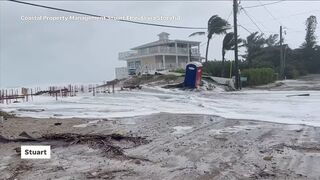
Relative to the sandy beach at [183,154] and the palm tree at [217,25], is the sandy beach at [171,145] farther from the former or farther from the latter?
the palm tree at [217,25]

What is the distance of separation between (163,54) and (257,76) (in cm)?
1975

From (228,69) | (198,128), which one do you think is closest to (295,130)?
(198,128)

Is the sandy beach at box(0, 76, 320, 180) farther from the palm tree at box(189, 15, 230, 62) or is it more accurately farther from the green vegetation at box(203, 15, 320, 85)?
the green vegetation at box(203, 15, 320, 85)

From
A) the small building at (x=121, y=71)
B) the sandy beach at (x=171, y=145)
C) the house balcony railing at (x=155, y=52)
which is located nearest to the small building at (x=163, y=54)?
the house balcony railing at (x=155, y=52)

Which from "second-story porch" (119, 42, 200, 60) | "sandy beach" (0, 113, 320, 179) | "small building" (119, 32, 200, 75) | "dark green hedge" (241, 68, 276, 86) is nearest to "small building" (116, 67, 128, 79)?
"small building" (119, 32, 200, 75)

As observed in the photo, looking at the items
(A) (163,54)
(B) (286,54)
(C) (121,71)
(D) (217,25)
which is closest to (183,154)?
(D) (217,25)

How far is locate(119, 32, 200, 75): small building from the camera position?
61.2 m

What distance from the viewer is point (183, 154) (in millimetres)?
8219

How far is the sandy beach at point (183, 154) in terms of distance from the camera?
675 cm

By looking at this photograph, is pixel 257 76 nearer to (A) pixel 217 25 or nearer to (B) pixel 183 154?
(A) pixel 217 25

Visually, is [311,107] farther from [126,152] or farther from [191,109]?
[126,152]

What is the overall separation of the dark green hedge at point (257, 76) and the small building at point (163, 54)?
13.3m

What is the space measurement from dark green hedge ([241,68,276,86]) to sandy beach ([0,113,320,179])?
30563mm

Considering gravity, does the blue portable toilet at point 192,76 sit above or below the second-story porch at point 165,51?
below
